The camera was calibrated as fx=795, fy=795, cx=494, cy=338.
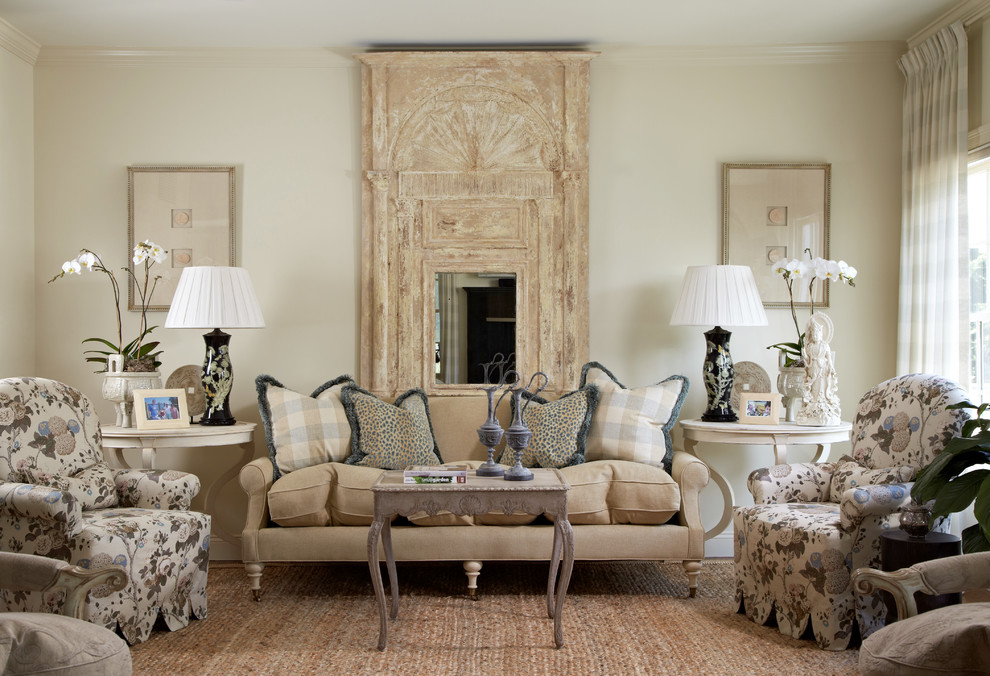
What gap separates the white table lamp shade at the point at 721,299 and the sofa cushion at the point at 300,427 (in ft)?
5.81

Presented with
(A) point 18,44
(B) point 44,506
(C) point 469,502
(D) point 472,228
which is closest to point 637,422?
(C) point 469,502

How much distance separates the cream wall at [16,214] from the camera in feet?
13.4

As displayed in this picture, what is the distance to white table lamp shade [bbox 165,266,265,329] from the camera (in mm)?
3770

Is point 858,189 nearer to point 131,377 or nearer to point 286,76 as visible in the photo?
point 286,76

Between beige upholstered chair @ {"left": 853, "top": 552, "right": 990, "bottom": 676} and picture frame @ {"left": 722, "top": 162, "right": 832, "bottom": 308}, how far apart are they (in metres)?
2.47

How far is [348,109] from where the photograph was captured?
437 cm

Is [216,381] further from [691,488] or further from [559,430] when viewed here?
[691,488]

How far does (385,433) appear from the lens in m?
3.78

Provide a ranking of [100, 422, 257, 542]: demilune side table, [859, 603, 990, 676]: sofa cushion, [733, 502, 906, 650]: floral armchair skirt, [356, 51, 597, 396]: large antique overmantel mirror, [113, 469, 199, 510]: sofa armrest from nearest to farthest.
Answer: [859, 603, 990, 676]: sofa cushion
[733, 502, 906, 650]: floral armchair skirt
[113, 469, 199, 510]: sofa armrest
[100, 422, 257, 542]: demilune side table
[356, 51, 597, 396]: large antique overmantel mirror

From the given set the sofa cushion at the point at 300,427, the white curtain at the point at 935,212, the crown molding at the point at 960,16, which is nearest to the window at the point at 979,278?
the white curtain at the point at 935,212

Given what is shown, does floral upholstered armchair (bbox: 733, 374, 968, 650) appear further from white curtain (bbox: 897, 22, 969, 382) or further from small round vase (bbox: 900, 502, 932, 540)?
white curtain (bbox: 897, 22, 969, 382)

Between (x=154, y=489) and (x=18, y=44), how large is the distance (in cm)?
260

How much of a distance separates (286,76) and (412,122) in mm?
755

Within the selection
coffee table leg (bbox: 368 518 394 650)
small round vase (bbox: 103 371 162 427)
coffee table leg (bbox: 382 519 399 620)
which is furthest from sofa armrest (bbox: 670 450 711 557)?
small round vase (bbox: 103 371 162 427)
